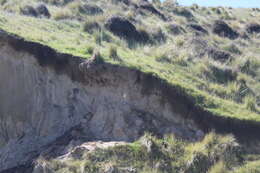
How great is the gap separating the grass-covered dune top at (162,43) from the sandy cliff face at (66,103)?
52 cm

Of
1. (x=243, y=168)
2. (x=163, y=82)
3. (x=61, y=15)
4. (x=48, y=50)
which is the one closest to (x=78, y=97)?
(x=48, y=50)

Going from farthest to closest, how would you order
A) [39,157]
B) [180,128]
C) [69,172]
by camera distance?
1. [180,128]
2. [39,157]
3. [69,172]

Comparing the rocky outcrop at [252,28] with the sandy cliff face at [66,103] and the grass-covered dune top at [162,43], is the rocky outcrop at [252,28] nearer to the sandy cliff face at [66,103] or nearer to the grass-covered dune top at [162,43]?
the grass-covered dune top at [162,43]

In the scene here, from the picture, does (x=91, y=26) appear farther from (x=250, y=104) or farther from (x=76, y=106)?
(x=250, y=104)

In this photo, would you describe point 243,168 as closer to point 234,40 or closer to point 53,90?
point 53,90

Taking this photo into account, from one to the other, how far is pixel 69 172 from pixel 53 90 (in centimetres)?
333

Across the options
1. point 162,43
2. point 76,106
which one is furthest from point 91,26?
point 76,106

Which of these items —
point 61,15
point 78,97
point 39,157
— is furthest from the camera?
point 61,15

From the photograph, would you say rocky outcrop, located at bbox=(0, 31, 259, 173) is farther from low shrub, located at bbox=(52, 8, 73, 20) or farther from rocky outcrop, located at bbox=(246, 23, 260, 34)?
rocky outcrop, located at bbox=(246, 23, 260, 34)

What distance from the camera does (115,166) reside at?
9.31m

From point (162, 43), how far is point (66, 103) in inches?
294

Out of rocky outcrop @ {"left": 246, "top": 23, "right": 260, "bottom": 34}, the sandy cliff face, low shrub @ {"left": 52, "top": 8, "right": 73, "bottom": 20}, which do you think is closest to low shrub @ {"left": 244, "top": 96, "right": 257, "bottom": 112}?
the sandy cliff face

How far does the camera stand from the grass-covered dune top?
40.0ft

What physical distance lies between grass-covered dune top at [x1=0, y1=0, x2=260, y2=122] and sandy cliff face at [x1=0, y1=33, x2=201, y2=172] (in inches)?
20.3
